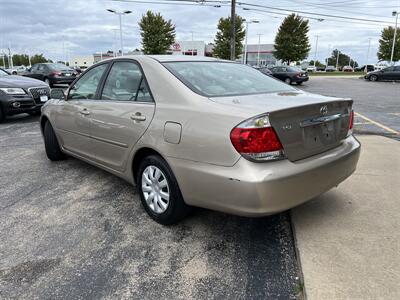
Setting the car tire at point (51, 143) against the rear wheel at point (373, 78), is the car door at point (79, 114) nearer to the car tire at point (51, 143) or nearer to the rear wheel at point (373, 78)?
the car tire at point (51, 143)

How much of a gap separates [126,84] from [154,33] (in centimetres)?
4400

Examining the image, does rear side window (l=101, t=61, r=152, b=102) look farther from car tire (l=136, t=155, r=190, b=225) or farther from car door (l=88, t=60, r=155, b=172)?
car tire (l=136, t=155, r=190, b=225)

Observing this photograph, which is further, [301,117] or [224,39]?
[224,39]

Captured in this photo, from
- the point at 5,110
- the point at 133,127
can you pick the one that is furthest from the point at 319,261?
the point at 5,110

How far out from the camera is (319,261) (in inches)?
103

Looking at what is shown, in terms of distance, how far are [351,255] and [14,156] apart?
17.6ft

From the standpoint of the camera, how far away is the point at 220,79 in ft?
11.2

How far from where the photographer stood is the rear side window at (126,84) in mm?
3427

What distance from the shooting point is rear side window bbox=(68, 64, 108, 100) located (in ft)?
13.6

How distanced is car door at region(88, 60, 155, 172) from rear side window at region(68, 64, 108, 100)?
21 centimetres

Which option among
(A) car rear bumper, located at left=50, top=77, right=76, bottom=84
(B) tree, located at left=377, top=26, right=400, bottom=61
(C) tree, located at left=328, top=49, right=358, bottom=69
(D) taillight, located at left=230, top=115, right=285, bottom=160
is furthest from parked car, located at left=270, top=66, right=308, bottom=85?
(C) tree, located at left=328, top=49, right=358, bottom=69

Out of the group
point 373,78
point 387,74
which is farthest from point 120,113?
point 373,78

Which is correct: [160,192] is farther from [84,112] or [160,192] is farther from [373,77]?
[373,77]

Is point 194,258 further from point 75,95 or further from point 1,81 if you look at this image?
point 1,81
